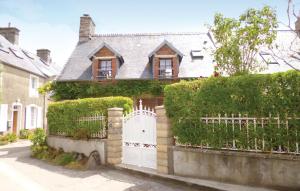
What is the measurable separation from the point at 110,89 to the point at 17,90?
360 inches

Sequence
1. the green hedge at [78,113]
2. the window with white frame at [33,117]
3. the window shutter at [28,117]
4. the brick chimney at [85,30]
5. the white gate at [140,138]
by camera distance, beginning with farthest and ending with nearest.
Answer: the window with white frame at [33,117] < the window shutter at [28,117] < the brick chimney at [85,30] < the green hedge at [78,113] < the white gate at [140,138]

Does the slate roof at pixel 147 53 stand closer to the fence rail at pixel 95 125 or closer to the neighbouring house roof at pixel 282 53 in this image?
the neighbouring house roof at pixel 282 53

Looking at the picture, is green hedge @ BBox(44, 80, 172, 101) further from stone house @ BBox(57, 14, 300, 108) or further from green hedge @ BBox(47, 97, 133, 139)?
green hedge @ BBox(47, 97, 133, 139)

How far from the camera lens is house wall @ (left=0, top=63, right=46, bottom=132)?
1942 centimetres

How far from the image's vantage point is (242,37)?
10.4m

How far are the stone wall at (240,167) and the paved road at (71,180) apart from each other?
68 cm

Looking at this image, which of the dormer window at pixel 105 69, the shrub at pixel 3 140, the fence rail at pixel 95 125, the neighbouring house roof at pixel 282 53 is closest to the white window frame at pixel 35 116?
the shrub at pixel 3 140

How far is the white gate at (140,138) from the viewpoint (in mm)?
8734

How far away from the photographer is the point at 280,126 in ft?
20.0

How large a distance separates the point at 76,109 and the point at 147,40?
11.0 metres

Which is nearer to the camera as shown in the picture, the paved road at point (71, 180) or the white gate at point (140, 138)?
the paved road at point (71, 180)

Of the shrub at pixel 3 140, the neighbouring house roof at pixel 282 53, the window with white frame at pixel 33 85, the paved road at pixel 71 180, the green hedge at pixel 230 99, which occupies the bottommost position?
the paved road at pixel 71 180

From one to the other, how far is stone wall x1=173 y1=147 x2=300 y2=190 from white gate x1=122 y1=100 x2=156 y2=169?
3.98 ft

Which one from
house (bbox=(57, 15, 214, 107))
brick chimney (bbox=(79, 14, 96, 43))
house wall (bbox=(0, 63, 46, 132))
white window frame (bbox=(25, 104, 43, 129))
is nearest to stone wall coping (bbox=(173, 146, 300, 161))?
house (bbox=(57, 15, 214, 107))
